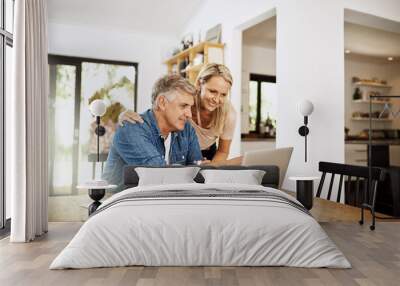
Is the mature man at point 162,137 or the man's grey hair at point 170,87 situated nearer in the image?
the mature man at point 162,137

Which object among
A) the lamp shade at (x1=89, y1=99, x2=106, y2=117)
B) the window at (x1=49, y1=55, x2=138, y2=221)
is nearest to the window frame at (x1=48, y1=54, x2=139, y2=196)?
the window at (x1=49, y1=55, x2=138, y2=221)

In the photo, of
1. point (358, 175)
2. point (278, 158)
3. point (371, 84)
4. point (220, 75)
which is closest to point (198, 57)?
point (220, 75)

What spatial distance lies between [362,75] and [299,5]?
4.39 meters

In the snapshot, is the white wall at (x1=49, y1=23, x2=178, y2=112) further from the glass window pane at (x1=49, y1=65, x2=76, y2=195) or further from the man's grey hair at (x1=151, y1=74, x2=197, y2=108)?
the man's grey hair at (x1=151, y1=74, x2=197, y2=108)

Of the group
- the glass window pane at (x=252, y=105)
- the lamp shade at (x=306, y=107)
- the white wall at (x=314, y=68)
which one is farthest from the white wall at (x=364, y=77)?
the lamp shade at (x=306, y=107)

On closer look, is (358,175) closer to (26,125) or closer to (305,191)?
(305,191)

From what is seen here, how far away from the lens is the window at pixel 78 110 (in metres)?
6.85

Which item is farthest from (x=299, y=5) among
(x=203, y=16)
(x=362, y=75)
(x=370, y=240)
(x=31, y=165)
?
(x=362, y=75)

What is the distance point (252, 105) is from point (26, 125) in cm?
444

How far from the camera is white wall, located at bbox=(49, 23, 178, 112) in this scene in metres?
6.83

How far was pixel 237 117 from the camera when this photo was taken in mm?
5973

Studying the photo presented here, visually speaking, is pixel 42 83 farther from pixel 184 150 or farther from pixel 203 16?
pixel 203 16

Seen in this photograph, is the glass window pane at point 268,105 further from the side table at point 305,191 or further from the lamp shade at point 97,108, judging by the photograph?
the lamp shade at point 97,108

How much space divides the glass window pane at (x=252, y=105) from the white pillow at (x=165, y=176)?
9.41 feet
